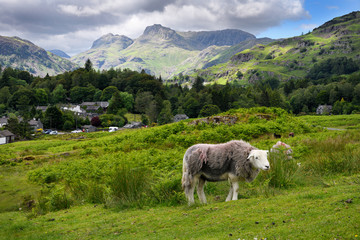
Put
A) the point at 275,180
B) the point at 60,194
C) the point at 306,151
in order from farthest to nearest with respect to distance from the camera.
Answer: the point at 306,151
the point at 60,194
the point at 275,180

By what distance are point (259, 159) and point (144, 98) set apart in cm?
11139

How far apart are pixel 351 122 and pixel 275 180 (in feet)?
→ 144

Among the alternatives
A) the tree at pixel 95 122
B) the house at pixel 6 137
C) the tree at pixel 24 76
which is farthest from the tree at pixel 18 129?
the tree at pixel 24 76

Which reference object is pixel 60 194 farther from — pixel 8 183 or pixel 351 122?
pixel 351 122

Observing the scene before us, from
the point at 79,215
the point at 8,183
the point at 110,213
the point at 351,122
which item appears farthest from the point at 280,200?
the point at 351,122

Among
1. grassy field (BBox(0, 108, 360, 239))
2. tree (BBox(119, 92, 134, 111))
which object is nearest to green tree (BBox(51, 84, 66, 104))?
tree (BBox(119, 92, 134, 111))

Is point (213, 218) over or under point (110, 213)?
over

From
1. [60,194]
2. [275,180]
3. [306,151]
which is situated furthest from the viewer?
[306,151]

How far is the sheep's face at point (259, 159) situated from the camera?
890cm

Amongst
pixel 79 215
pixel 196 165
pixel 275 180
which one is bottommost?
pixel 79 215

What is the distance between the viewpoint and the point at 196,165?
9617 mm

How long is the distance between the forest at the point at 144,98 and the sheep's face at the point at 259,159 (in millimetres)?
84731

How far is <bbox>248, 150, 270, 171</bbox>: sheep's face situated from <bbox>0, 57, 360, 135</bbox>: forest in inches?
3336

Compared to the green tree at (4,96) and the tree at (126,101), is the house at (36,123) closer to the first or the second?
the tree at (126,101)
